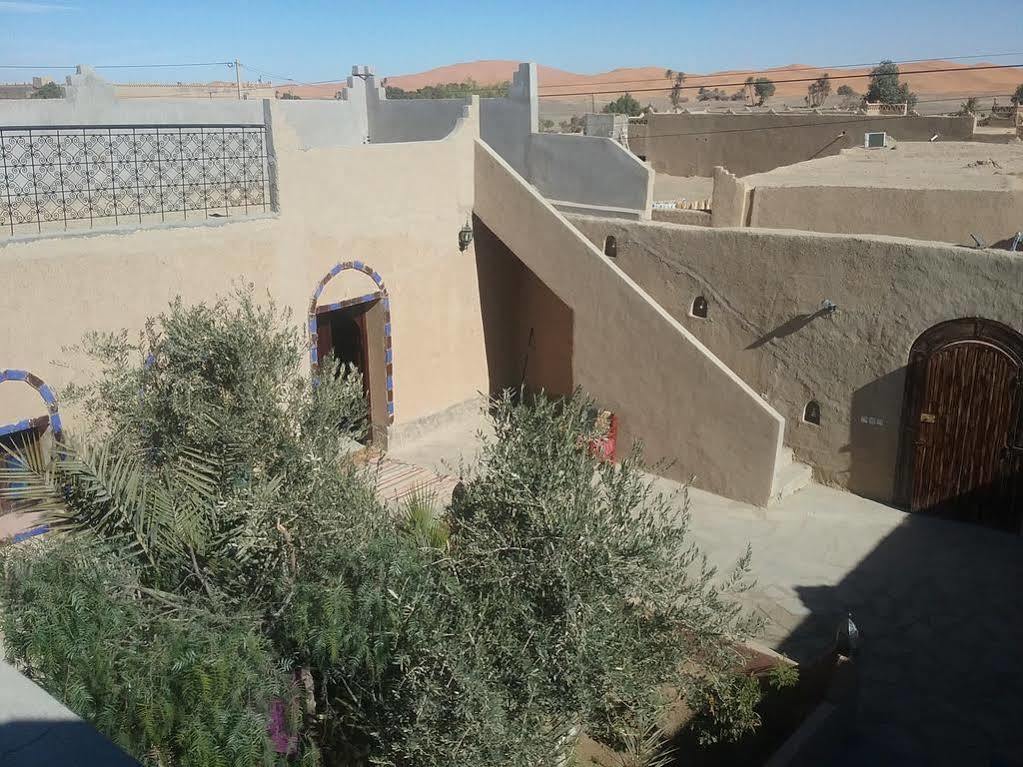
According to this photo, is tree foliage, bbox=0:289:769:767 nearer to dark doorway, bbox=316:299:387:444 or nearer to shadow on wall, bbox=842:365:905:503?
shadow on wall, bbox=842:365:905:503

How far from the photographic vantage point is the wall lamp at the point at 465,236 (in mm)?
13250

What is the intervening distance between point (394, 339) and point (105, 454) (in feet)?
21.4

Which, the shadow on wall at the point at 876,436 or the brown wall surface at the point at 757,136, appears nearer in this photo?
the shadow on wall at the point at 876,436

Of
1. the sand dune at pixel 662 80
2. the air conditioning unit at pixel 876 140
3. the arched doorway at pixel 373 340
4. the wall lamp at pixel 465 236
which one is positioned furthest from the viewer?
the sand dune at pixel 662 80

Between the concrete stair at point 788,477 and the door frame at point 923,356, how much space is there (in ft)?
3.40

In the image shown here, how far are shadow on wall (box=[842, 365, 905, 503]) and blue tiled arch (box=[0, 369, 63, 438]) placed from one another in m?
8.33

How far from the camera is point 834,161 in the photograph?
15.3 m

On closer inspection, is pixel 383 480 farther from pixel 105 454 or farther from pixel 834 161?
pixel 834 161

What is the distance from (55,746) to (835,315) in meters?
9.64

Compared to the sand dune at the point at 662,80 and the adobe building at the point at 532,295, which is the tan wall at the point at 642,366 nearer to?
the adobe building at the point at 532,295

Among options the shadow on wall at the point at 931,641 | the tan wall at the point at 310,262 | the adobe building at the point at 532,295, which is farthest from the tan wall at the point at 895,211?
the tan wall at the point at 310,262

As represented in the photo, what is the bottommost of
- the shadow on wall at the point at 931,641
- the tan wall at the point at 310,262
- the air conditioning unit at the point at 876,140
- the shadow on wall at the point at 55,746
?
the shadow on wall at the point at 931,641

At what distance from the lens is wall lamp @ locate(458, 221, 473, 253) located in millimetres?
13250

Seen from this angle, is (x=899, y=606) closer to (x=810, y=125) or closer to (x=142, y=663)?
(x=142, y=663)
